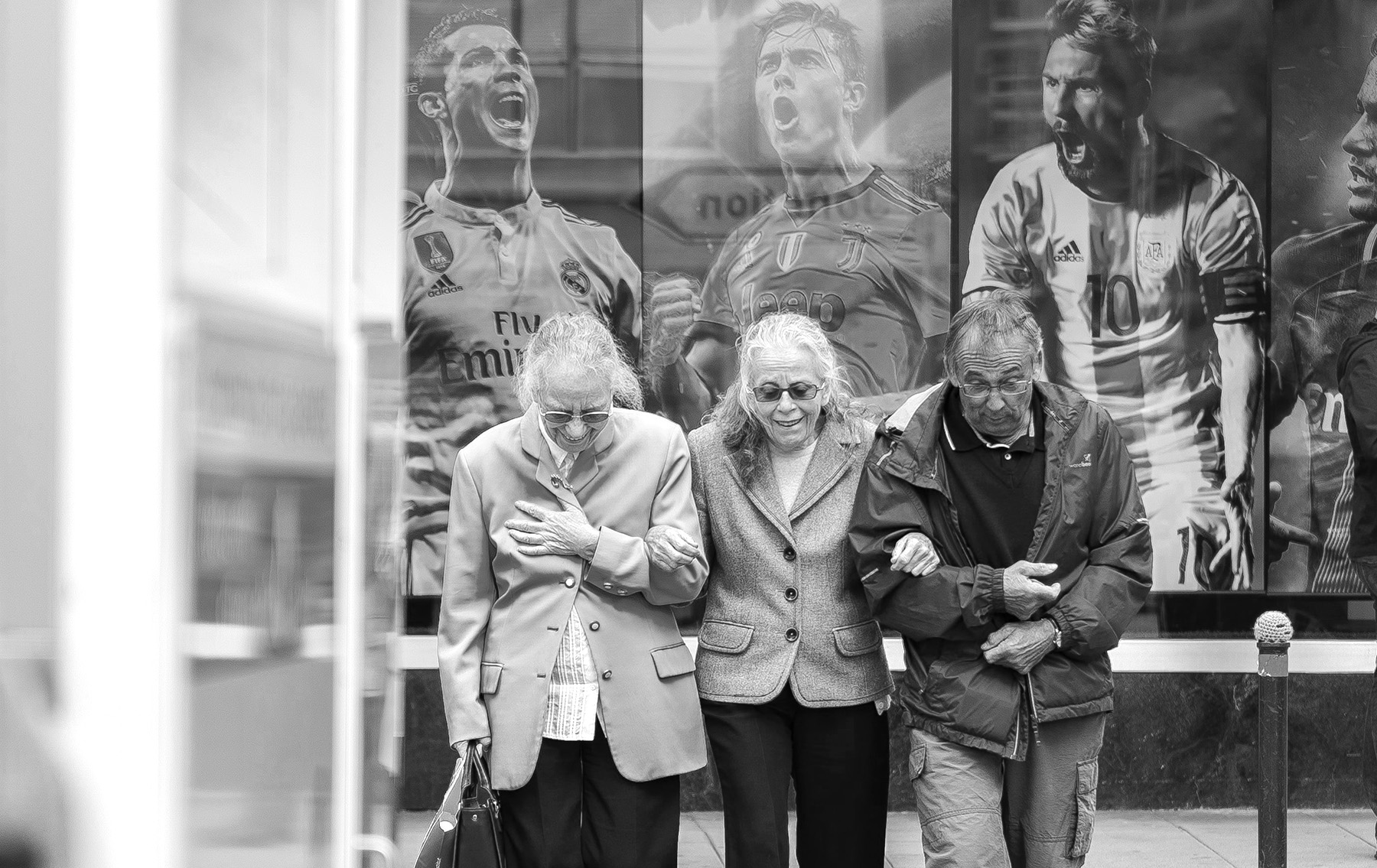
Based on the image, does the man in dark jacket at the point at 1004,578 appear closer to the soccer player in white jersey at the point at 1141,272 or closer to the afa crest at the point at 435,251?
the soccer player in white jersey at the point at 1141,272

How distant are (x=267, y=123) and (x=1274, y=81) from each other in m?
6.62

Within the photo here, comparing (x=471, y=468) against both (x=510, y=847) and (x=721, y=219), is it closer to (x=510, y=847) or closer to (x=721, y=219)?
(x=510, y=847)

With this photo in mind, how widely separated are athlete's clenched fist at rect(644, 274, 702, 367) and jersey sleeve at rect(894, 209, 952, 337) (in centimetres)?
96

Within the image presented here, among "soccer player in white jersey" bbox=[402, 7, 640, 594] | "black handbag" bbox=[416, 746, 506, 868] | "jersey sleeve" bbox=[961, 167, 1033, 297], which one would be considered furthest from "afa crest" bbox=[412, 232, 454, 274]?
"black handbag" bbox=[416, 746, 506, 868]

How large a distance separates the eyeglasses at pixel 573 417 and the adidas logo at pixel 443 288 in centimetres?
285

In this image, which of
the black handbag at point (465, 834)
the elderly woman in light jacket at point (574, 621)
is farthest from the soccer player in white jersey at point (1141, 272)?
the black handbag at point (465, 834)

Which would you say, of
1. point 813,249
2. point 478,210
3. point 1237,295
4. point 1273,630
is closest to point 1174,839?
point 1273,630

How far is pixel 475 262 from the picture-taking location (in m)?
7.05

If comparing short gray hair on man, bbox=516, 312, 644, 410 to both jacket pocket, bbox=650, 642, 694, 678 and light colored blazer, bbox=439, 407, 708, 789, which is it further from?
jacket pocket, bbox=650, 642, 694, 678

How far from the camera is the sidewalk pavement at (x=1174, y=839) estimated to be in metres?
6.35

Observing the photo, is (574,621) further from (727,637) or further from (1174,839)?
(1174,839)

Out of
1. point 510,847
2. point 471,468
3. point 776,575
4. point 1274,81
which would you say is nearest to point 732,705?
point 776,575

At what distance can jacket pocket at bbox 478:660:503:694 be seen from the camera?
4301mm

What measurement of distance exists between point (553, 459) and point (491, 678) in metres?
0.63
